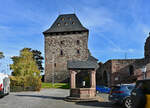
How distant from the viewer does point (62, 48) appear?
51094mm

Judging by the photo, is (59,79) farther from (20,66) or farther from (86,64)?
(86,64)

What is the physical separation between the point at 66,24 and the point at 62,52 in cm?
855

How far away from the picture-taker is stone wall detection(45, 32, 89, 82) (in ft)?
163

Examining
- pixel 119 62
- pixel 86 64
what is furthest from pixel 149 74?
pixel 86 64

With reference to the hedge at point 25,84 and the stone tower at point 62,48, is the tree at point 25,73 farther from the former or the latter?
the stone tower at point 62,48

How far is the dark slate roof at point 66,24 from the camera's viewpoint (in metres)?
51.4

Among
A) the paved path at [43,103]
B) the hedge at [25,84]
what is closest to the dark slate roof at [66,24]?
the hedge at [25,84]

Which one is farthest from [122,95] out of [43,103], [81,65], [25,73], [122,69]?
[25,73]

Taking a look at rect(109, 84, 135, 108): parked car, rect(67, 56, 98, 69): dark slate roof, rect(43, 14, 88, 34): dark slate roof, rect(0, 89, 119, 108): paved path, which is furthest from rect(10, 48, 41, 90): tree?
rect(109, 84, 135, 108): parked car

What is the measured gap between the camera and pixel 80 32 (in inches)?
1989

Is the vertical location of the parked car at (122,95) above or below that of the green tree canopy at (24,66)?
below

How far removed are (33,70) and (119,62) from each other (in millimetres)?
15533

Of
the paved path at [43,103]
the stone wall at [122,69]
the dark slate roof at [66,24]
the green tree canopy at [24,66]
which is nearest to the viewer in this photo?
the paved path at [43,103]

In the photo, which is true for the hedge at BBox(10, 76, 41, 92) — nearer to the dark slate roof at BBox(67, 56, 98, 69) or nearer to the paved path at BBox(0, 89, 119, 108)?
the paved path at BBox(0, 89, 119, 108)
